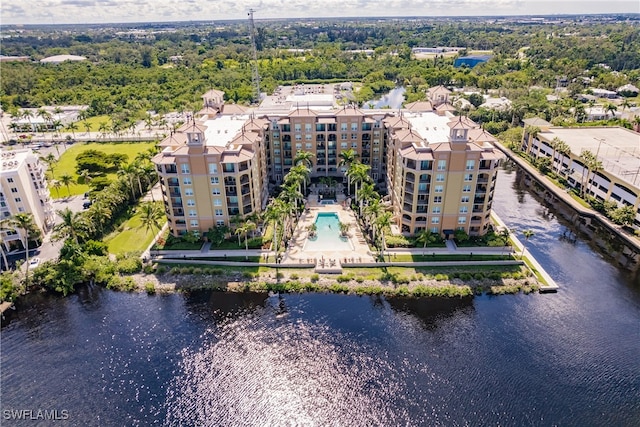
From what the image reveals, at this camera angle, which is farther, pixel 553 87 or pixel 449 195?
pixel 553 87

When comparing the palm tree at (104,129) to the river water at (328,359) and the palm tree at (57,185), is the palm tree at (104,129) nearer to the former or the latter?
the palm tree at (57,185)

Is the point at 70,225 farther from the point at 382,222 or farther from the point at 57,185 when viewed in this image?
the point at 382,222

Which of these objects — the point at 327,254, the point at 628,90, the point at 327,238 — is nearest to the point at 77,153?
the point at 327,238

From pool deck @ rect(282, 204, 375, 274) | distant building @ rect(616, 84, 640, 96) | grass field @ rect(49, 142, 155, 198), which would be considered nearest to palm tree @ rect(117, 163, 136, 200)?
grass field @ rect(49, 142, 155, 198)

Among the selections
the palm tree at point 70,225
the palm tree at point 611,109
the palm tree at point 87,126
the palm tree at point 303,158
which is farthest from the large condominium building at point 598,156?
the palm tree at point 87,126

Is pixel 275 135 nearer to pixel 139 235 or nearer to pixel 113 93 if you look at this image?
pixel 139 235

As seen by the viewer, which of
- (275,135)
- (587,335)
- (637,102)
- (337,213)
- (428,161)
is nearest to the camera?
(587,335)

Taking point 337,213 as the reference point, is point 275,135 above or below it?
above

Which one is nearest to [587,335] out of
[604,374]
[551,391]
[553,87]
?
[604,374]
